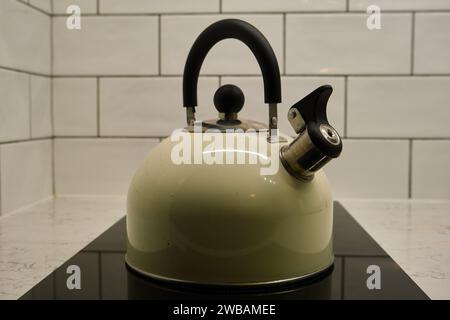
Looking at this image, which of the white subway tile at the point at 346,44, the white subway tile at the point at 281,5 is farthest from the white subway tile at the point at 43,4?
the white subway tile at the point at 346,44

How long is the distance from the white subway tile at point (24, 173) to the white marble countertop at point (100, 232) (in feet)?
0.08

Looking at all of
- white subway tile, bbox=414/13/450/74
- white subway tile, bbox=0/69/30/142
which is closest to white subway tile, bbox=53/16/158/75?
white subway tile, bbox=0/69/30/142

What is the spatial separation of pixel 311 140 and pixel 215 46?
0.63 metres

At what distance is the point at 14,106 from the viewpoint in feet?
3.02

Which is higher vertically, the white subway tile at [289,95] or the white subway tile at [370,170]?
the white subway tile at [289,95]

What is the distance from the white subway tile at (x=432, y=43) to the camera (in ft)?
3.35

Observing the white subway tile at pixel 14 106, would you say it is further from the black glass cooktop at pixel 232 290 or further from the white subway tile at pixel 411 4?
the white subway tile at pixel 411 4

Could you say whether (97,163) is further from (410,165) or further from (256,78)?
(410,165)

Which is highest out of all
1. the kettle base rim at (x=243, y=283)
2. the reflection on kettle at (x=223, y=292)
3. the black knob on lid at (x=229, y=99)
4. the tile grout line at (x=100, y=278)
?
the black knob on lid at (x=229, y=99)

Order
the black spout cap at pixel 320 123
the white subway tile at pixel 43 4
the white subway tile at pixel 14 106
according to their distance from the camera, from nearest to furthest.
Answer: the black spout cap at pixel 320 123 < the white subway tile at pixel 14 106 < the white subway tile at pixel 43 4

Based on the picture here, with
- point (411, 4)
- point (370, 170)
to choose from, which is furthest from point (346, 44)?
point (370, 170)

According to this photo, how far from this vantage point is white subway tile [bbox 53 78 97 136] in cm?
108

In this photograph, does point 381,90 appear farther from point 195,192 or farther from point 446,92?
point 195,192
